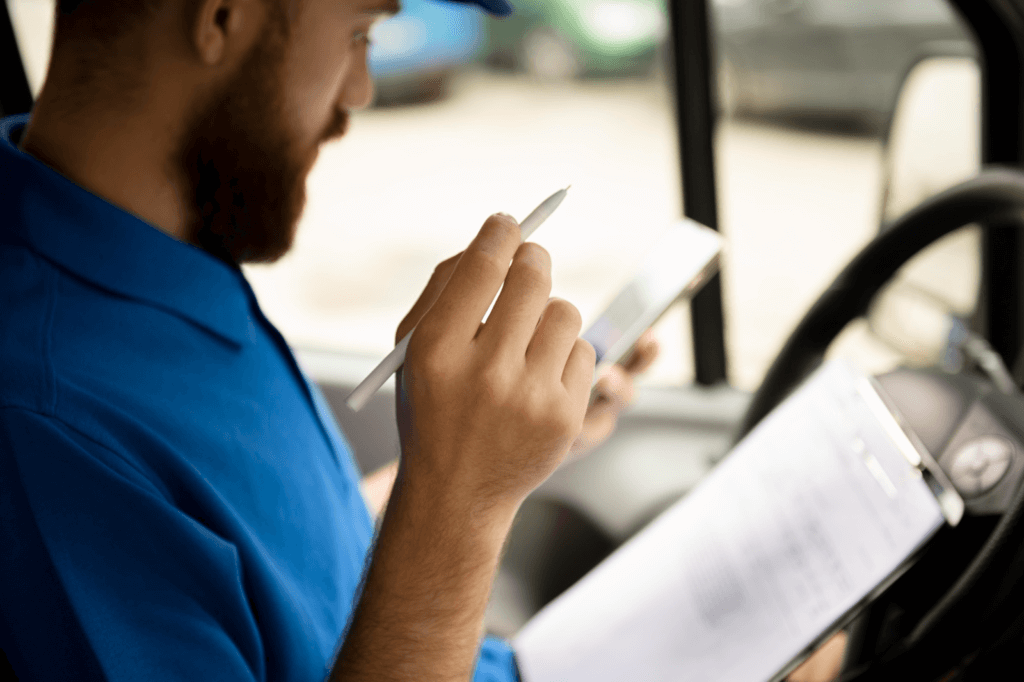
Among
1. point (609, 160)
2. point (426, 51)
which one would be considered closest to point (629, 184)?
point (609, 160)

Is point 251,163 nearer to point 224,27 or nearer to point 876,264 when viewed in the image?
point 224,27

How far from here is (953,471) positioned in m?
0.77

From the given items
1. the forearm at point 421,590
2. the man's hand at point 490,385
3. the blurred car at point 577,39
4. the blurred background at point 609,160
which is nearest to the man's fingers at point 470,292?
the man's hand at point 490,385

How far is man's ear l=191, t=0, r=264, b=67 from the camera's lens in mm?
691

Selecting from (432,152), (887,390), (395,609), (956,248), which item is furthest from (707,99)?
(432,152)

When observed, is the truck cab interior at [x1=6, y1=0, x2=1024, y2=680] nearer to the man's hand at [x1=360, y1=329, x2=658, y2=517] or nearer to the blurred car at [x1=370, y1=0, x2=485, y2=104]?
the man's hand at [x1=360, y1=329, x2=658, y2=517]

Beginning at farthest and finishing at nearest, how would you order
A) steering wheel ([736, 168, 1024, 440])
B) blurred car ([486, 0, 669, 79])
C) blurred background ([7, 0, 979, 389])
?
blurred car ([486, 0, 669, 79]) < blurred background ([7, 0, 979, 389]) < steering wheel ([736, 168, 1024, 440])

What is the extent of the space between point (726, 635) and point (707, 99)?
119 centimetres

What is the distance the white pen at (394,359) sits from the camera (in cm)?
53

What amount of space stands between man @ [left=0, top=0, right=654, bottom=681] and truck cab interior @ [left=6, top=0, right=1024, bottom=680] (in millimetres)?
222

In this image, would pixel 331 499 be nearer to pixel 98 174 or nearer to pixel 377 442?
pixel 98 174

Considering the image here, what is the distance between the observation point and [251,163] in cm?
78

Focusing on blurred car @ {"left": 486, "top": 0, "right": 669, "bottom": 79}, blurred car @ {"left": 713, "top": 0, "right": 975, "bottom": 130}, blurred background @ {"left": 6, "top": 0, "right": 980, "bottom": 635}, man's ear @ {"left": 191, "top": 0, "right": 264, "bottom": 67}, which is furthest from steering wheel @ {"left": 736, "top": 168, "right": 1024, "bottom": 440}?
blurred car @ {"left": 486, "top": 0, "right": 669, "bottom": 79}

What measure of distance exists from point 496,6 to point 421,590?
55cm
